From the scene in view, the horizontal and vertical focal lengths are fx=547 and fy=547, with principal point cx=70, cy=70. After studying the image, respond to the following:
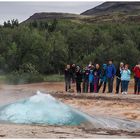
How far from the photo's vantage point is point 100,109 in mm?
19656

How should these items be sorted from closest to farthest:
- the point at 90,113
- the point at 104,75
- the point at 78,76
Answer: the point at 90,113 → the point at 104,75 → the point at 78,76

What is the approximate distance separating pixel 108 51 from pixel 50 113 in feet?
105

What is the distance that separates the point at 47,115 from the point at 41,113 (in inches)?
7.1

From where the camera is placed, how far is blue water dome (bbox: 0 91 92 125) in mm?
14086

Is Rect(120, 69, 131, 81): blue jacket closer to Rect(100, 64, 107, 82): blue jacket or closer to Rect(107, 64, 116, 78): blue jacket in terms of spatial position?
Rect(107, 64, 116, 78): blue jacket

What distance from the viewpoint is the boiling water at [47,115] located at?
14.1 metres

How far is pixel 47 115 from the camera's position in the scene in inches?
566

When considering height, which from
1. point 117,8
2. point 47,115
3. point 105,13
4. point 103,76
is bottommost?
point 103,76

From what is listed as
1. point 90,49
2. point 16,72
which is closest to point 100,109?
point 16,72

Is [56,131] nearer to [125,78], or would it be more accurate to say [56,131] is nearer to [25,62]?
[125,78]

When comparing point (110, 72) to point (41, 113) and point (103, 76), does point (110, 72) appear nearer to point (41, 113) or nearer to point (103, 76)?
point (103, 76)

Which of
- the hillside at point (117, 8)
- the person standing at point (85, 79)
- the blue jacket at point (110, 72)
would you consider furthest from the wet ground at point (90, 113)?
the hillside at point (117, 8)

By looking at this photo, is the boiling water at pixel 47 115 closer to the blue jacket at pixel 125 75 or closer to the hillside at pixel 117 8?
the blue jacket at pixel 125 75

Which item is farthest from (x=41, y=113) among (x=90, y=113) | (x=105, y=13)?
(x=105, y=13)
